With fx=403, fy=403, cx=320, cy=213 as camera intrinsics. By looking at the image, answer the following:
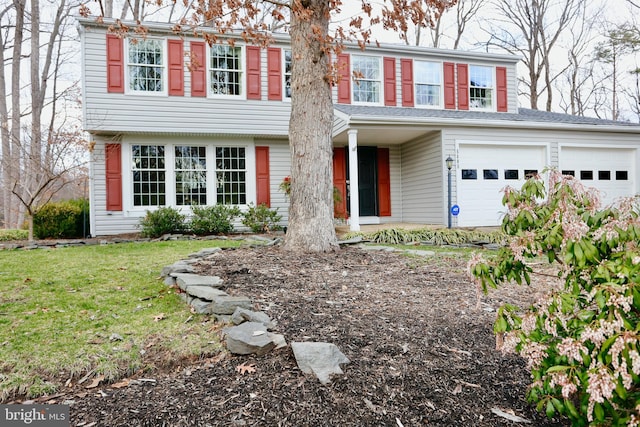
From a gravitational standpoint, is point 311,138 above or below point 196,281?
above

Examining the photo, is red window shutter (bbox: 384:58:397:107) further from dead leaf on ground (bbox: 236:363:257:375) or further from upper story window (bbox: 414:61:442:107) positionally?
dead leaf on ground (bbox: 236:363:257:375)

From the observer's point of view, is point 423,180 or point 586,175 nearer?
point 423,180

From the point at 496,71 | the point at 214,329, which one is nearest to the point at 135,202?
the point at 214,329

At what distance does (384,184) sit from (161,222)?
5.72m

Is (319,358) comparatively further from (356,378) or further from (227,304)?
(227,304)

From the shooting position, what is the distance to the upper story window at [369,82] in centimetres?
1076

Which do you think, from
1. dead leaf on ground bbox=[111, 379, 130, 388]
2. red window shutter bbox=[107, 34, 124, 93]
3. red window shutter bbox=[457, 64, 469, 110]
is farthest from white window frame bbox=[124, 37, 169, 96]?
dead leaf on ground bbox=[111, 379, 130, 388]

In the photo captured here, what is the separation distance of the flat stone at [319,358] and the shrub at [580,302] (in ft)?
2.78

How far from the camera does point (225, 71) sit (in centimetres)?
978

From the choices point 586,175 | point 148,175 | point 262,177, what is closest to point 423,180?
point 262,177

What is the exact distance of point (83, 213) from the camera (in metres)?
9.45

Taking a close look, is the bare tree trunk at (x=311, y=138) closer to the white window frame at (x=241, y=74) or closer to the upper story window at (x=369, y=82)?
the white window frame at (x=241, y=74)

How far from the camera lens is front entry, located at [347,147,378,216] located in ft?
35.6

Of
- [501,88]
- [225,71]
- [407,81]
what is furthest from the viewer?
[501,88]
